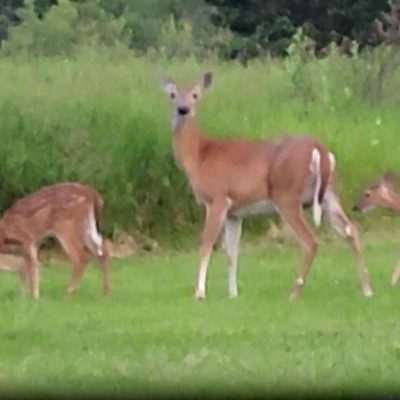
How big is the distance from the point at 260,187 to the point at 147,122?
4795 millimetres

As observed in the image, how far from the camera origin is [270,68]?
84.5 ft

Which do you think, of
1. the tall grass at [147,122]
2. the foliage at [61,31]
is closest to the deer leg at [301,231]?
the tall grass at [147,122]

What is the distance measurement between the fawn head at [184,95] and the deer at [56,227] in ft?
4.11

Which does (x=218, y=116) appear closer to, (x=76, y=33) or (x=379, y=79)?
(x=379, y=79)

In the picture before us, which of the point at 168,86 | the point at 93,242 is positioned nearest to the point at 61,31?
the point at 168,86

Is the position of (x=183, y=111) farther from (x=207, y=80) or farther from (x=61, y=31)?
(x=61, y=31)

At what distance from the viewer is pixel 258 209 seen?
15641mm

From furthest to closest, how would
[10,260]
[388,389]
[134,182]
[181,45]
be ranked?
[181,45] → [134,182] → [10,260] → [388,389]

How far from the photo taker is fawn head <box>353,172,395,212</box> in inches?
685

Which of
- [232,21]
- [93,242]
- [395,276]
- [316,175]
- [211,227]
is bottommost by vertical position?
[232,21]

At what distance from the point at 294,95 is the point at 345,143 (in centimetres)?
249

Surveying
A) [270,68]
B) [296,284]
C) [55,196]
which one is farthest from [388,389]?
[270,68]

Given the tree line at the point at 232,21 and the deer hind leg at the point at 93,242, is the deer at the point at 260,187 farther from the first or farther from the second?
the tree line at the point at 232,21

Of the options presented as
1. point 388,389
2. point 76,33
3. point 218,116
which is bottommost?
point 76,33
